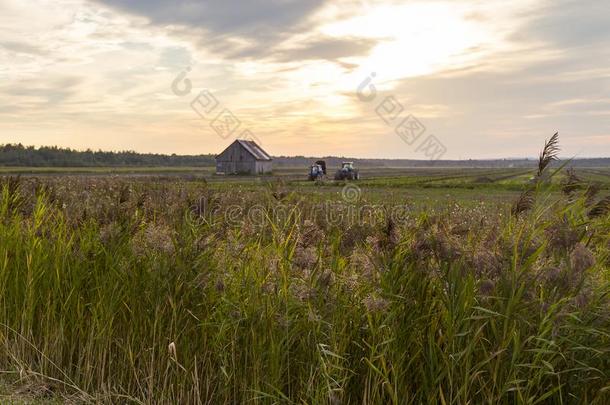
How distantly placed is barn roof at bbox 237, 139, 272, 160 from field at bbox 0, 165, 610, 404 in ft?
257

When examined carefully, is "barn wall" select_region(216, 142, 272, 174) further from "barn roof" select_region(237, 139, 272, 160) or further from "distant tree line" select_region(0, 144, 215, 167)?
"distant tree line" select_region(0, 144, 215, 167)

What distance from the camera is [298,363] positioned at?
3910 mm

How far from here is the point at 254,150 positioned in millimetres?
85438

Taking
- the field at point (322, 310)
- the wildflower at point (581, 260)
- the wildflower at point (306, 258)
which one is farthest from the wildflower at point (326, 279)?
the wildflower at point (581, 260)

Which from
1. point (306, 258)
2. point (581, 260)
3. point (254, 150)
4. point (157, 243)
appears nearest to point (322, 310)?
point (306, 258)

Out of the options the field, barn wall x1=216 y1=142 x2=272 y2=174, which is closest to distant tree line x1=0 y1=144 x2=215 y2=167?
barn wall x1=216 y1=142 x2=272 y2=174

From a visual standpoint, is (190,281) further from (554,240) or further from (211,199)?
(554,240)

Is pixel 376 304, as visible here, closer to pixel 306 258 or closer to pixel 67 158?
pixel 306 258

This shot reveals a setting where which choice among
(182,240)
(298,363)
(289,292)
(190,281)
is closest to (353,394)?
(298,363)

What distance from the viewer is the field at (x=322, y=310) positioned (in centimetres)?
322

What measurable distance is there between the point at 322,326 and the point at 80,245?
9.56 ft

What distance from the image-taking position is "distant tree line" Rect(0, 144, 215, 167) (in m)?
97.1

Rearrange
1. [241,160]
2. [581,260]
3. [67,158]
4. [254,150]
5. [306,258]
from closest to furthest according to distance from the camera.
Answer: [581,260] → [306,258] → [241,160] → [254,150] → [67,158]

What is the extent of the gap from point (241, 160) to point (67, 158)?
50.5 m
